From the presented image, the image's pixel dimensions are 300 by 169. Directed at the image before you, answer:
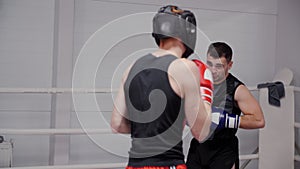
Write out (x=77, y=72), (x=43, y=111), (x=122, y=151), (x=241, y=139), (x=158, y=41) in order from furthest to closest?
1. (x=241, y=139)
2. (x=122, y=151)
3. (x=43, y=111)
4. (x=77, y=72)
5. (x=158, y=41)

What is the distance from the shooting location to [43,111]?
346cm

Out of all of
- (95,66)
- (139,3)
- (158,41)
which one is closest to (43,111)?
(95,66)

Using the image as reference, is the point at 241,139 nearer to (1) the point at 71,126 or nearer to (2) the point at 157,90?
(1) the point at 71,126

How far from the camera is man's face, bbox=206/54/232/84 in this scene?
261 centimetres

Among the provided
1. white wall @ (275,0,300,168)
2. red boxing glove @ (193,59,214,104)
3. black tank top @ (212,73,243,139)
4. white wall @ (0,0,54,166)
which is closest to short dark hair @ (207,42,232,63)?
black tank top @ (212,73,243,139)

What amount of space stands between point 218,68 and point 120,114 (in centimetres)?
102

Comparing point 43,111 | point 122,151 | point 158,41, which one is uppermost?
point 158,41

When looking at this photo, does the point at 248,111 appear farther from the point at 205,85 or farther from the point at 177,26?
the point at 177,26

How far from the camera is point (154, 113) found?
1.58m

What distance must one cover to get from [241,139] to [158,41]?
257 centimetres

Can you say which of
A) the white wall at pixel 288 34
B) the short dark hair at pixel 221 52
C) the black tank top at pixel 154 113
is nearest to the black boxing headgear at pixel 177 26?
the black tank top at pixel 154 113

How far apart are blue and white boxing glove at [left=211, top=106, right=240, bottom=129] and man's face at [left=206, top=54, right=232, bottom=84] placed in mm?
195

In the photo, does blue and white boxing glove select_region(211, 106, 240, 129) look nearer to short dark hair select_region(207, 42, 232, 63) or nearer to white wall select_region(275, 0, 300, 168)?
short dark hair select_region(207, 42, 232, 63)

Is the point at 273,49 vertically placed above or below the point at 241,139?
above
